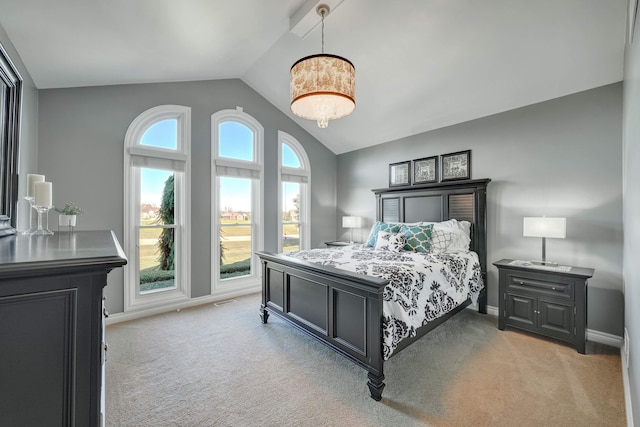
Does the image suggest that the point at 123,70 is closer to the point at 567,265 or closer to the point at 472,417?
the point at 472,417

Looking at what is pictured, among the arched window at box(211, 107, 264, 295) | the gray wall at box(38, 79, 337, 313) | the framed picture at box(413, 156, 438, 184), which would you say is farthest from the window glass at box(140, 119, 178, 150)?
the framed picture at box(413, 156, 438, 184)

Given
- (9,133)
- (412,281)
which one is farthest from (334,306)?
(9,133)

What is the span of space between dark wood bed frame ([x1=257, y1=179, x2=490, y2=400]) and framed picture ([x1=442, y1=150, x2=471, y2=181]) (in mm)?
172

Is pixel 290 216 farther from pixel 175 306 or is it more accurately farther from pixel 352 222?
pixel 175 306

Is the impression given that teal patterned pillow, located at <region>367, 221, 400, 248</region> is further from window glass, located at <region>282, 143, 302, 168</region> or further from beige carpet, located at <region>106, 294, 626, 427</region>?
window glass, located at <region>282, 143, 302, 168</region>

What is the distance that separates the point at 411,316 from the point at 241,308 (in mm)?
→ 2424

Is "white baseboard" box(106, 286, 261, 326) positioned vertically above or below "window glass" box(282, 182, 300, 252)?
below

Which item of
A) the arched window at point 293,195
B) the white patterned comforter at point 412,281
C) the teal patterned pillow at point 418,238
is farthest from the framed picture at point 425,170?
the arched window at point 293,195

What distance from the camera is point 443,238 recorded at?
354 cm

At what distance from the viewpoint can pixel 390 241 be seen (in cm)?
364

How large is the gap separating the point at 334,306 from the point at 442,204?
2.49m

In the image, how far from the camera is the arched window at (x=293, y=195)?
16.0 ft

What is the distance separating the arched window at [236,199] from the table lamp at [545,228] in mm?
3629

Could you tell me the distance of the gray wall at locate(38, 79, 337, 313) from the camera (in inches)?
117
